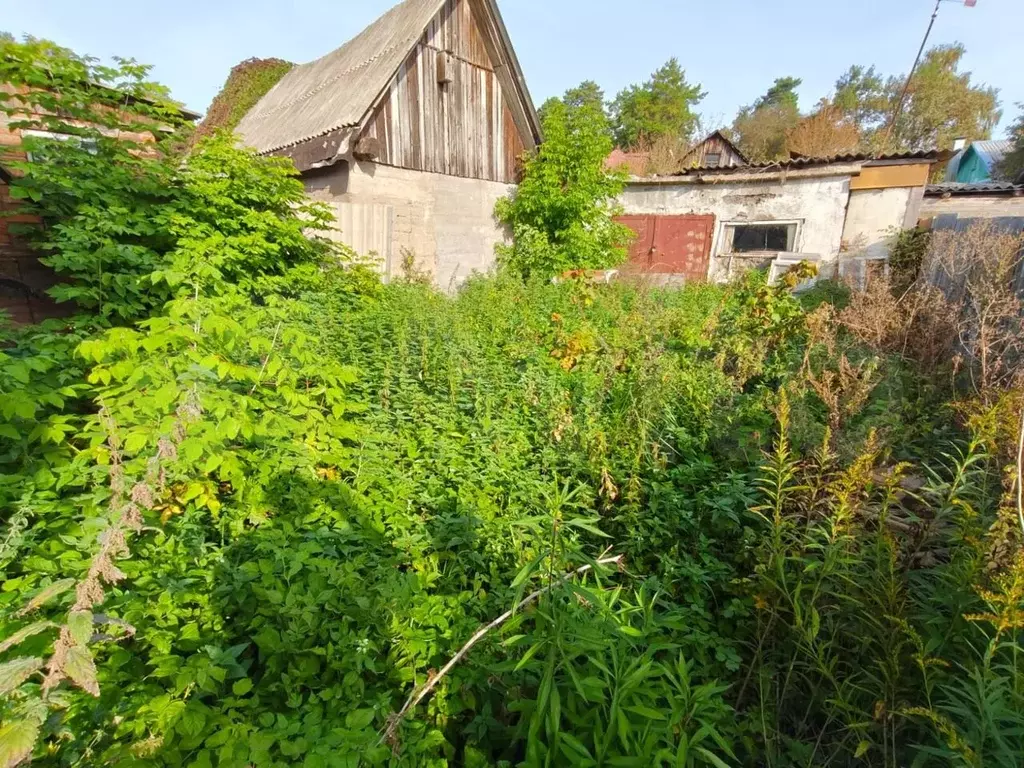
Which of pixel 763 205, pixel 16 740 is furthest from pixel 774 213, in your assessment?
pixel 16 740

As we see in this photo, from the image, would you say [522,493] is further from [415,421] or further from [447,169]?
[447,169]

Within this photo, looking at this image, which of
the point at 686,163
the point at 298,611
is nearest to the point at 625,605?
the point at 298,611

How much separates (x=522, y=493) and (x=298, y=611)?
4.49 feet

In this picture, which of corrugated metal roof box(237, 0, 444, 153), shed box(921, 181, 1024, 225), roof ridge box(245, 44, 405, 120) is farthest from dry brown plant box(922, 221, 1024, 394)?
roof ridge box(245, 44, 405, 120)

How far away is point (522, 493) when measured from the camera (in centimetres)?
275

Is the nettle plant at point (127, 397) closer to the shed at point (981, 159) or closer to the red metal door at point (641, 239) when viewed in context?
the red metal door at point (641, 239)

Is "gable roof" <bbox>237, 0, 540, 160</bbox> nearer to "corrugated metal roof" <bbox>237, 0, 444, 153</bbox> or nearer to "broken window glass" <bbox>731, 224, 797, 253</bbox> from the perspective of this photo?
"corrugated metal roof" <bbox>237, 0, 444, 153</bbox>

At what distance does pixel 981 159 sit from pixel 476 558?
1374 inches

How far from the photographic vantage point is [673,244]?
1059cm

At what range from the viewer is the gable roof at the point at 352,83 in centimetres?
780

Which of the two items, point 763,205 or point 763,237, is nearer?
point 763,205

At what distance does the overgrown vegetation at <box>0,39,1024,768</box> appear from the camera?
4.63ft

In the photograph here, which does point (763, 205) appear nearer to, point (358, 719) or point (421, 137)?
point (421, 137)

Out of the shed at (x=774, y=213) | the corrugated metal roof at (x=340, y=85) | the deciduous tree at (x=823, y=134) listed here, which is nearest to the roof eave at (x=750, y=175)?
the shed at (x=774, y=213)
